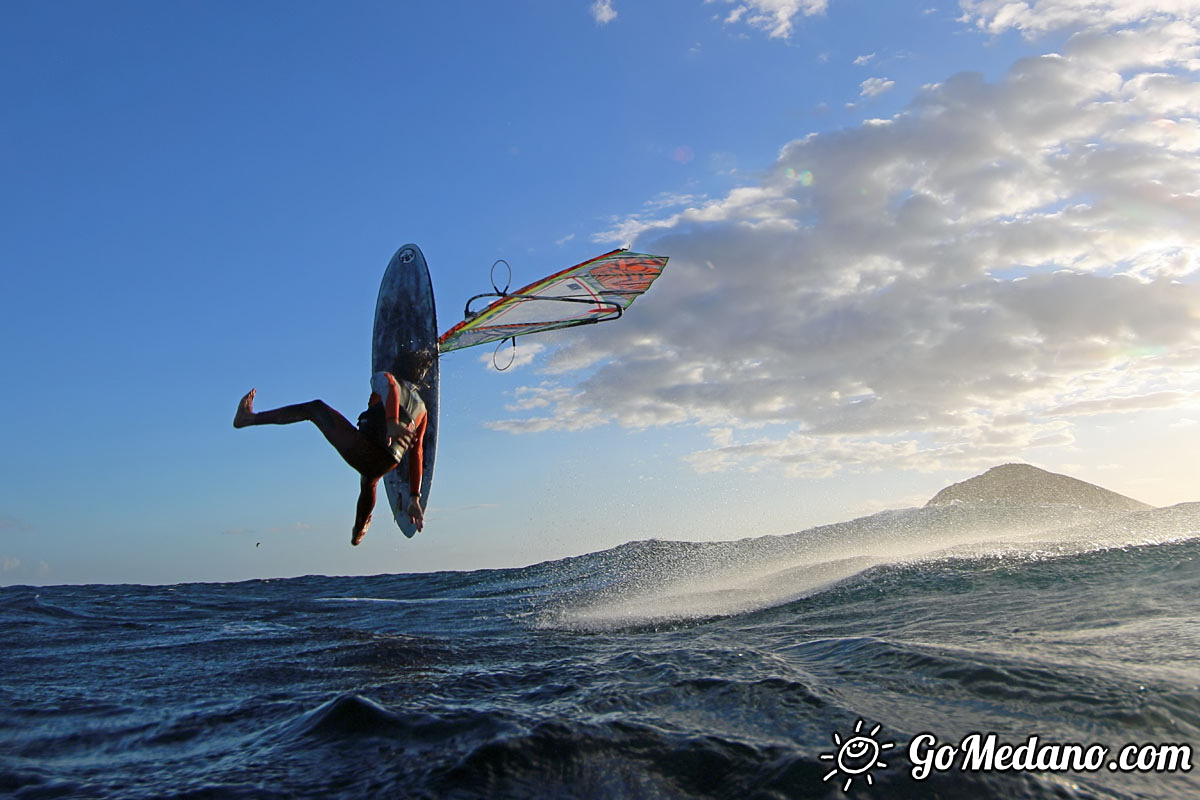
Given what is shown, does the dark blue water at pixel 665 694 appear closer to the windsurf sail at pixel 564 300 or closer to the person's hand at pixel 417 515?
the person's hand at pixel 417 515

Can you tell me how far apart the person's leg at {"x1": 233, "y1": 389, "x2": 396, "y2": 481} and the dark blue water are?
190cm

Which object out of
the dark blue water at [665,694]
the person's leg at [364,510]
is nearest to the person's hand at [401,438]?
the person's leg at [364,510]

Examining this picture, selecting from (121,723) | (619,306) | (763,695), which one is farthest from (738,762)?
(619,306)

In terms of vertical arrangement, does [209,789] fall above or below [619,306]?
below

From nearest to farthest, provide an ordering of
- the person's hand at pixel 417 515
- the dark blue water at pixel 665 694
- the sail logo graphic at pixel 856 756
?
the sail logo graphic at pixel 856 756, the dark blue water at pixel 665 694, the person's hand at pixel 417 515

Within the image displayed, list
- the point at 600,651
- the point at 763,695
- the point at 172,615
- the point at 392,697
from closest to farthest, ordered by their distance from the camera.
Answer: the point at 763,695, the point at 392,697, the point at 600,651, the point at 172,615

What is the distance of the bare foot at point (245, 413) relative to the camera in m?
6.98

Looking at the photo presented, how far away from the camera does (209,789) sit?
3.40m

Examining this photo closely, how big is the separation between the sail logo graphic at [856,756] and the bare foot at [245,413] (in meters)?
5.86

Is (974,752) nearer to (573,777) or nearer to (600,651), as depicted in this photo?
(573,777)

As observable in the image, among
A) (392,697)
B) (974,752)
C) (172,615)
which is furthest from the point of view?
(172,615)

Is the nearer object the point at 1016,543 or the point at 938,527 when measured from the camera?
the point at 1016,543

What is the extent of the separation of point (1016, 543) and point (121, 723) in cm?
1169

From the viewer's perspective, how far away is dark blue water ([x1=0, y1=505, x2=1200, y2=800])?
10.6ft
